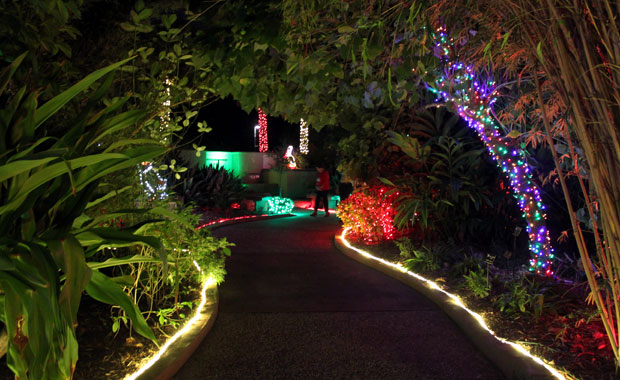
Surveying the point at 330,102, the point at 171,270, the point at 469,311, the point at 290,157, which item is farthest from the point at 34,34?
the point at 290,157

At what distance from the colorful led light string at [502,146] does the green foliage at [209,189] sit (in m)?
10.4

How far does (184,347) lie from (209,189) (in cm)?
1213

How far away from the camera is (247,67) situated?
5.23 m

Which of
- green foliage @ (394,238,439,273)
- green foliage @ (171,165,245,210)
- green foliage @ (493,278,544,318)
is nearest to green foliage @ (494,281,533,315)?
Result: green foliage @ (493,278,544,318)

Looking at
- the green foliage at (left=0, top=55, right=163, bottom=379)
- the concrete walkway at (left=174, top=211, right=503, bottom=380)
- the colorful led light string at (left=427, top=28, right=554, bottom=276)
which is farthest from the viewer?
the colorful led light string at (left=427, top=28, right=554, bottom=276)

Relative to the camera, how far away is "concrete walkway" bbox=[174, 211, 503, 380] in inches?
163

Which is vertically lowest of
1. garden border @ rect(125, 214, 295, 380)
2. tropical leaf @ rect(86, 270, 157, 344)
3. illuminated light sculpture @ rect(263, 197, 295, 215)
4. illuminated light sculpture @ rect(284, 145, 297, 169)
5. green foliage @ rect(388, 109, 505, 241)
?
garden border @ rect(125, 214, 295, 380)

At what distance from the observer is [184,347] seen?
4238mm

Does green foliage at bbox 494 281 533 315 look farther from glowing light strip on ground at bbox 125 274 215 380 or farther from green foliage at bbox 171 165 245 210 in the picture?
green foliage at bbox 171 165 245 210

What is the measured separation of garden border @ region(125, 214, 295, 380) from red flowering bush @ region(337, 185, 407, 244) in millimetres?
4728

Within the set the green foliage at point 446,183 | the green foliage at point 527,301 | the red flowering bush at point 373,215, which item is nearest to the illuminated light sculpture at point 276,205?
the red flowering bush at point 373,215

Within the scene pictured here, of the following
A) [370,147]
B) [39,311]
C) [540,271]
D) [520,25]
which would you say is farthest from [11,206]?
[370,147]

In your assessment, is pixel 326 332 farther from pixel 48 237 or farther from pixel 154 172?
pixel 48 237

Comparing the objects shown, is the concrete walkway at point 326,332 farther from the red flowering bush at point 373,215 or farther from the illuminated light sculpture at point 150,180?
the illuminated light sculpture at point 150,180
